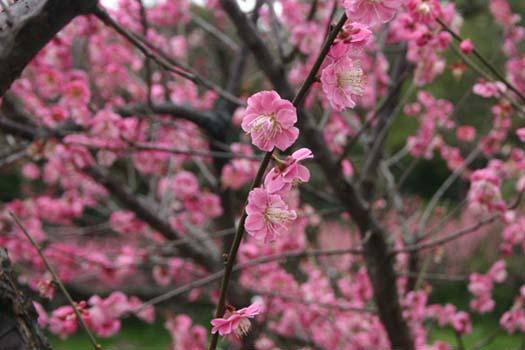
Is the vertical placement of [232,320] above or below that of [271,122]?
below

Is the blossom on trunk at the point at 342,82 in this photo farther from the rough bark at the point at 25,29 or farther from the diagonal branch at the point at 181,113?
the diagonal branch at the point at 181,113

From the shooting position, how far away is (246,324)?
1027 millimetres

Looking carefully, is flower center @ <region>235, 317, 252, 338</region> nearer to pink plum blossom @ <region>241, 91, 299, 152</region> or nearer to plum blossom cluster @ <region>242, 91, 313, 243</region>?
plum blossom cluster @ <region>242, 91, 313, 243</region>

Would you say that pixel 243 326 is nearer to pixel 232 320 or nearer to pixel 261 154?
pixel 232 320

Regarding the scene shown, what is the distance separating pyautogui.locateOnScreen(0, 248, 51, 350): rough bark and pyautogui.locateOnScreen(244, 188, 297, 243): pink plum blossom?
49 cm

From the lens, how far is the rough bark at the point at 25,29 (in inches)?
46.5

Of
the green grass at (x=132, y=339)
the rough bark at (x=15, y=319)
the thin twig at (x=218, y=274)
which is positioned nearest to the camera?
the rough bark at (x=15, y=319)

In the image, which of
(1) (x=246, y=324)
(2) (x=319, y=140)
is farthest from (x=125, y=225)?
(1) (x=246, y=324)

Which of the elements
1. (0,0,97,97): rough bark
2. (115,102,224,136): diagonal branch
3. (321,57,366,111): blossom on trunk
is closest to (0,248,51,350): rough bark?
(0,0,97,97): rough bark

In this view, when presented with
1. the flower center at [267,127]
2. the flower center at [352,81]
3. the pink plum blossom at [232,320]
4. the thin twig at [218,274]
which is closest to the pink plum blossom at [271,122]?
the flower center at [267,127]

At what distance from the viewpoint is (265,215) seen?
3.37 ft

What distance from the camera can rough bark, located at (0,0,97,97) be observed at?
1.18 meters

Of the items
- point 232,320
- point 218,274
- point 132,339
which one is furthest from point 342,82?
point 132,339

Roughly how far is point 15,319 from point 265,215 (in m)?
0.54
